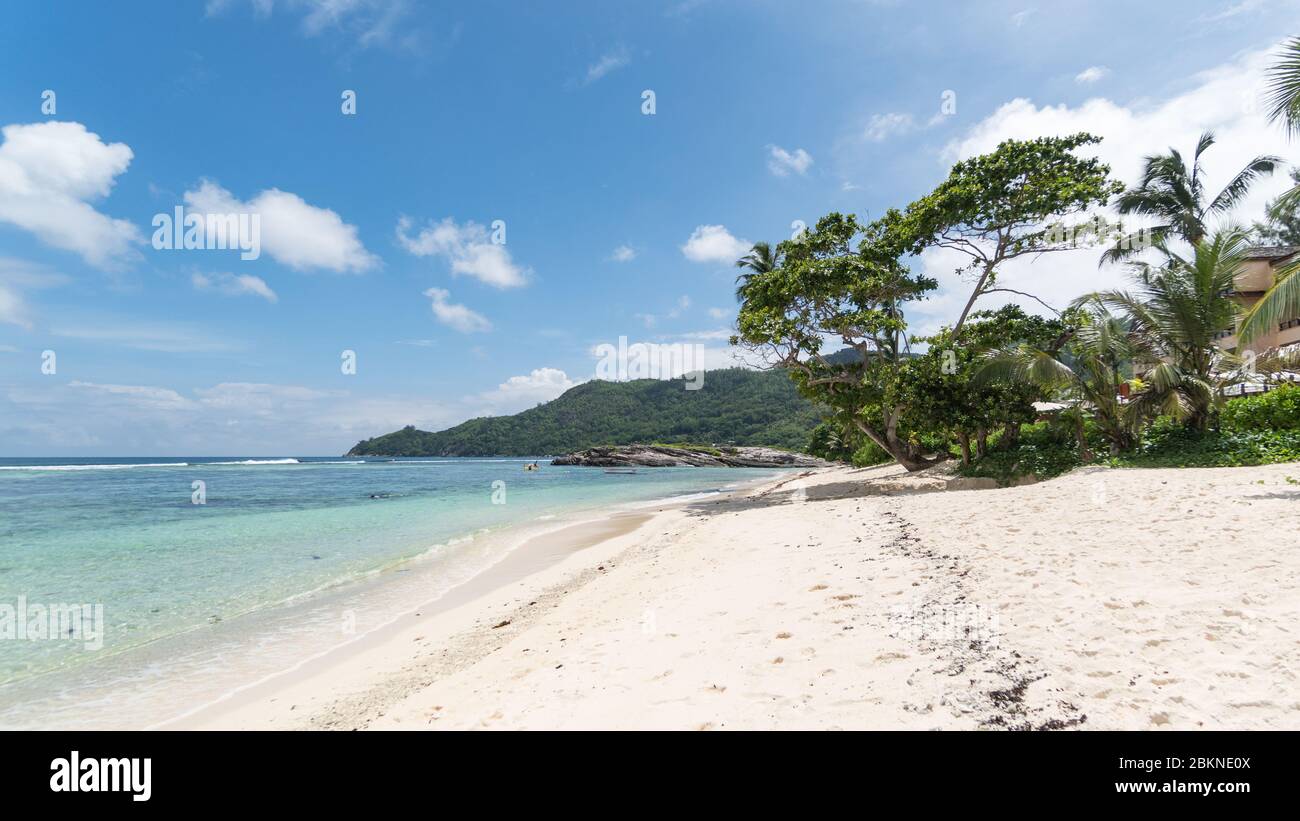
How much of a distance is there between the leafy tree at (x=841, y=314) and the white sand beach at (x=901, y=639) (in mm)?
9542

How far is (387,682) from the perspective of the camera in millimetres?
5215

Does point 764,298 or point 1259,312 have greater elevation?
point 764,298

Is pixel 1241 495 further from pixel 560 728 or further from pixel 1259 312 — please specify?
pixel 560 728

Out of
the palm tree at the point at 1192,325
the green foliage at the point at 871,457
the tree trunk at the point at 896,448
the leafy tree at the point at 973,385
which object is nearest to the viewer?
the palm tree at the point at 1192,325

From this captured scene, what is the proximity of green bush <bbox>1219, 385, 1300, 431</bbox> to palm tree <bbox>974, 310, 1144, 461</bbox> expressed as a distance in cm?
181

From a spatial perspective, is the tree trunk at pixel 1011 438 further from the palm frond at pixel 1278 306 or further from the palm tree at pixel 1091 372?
the palm frond at pixel 1278 306

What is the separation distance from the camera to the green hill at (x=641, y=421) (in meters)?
118

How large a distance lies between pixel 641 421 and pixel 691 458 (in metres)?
49.1

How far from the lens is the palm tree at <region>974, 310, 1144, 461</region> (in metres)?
14.3

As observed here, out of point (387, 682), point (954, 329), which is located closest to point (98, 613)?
point (387, 682)

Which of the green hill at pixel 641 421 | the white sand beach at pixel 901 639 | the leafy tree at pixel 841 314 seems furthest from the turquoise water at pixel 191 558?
the green hill at pixel 641 421
